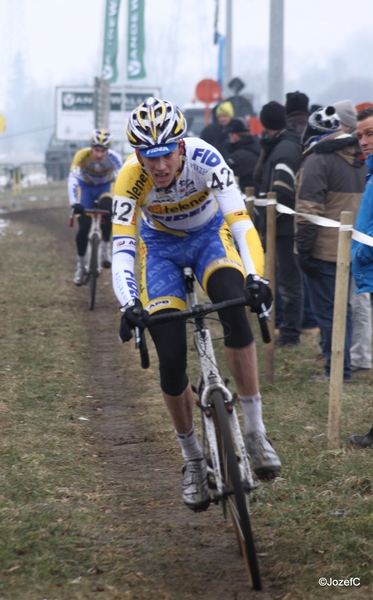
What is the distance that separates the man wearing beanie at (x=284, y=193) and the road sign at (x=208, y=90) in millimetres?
14235

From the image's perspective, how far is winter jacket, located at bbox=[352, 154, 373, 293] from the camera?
5578 millimetres

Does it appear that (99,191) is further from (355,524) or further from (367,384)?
(355,524)

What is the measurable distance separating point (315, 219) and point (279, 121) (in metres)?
2.65

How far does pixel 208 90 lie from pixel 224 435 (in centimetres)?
2018

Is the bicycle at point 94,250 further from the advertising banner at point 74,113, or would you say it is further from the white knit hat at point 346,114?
the advertising banner at point 74,113

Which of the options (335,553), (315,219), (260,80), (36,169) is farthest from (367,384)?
(260,80)

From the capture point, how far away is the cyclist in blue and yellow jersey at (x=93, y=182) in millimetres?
12180

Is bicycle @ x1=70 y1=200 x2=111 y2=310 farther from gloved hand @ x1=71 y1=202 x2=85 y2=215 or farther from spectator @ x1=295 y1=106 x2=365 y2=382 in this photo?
spectator @ x1=295 y1=106 x2=365 y2=382

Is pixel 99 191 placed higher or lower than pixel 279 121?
lower

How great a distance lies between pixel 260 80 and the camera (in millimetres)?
169000

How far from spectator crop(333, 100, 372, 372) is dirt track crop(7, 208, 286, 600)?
1.98 m

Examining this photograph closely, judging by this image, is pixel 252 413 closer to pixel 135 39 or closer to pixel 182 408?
pixel 182 408

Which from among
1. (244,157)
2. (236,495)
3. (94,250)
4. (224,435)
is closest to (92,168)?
(94,250)

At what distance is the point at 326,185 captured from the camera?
750 centimetres
